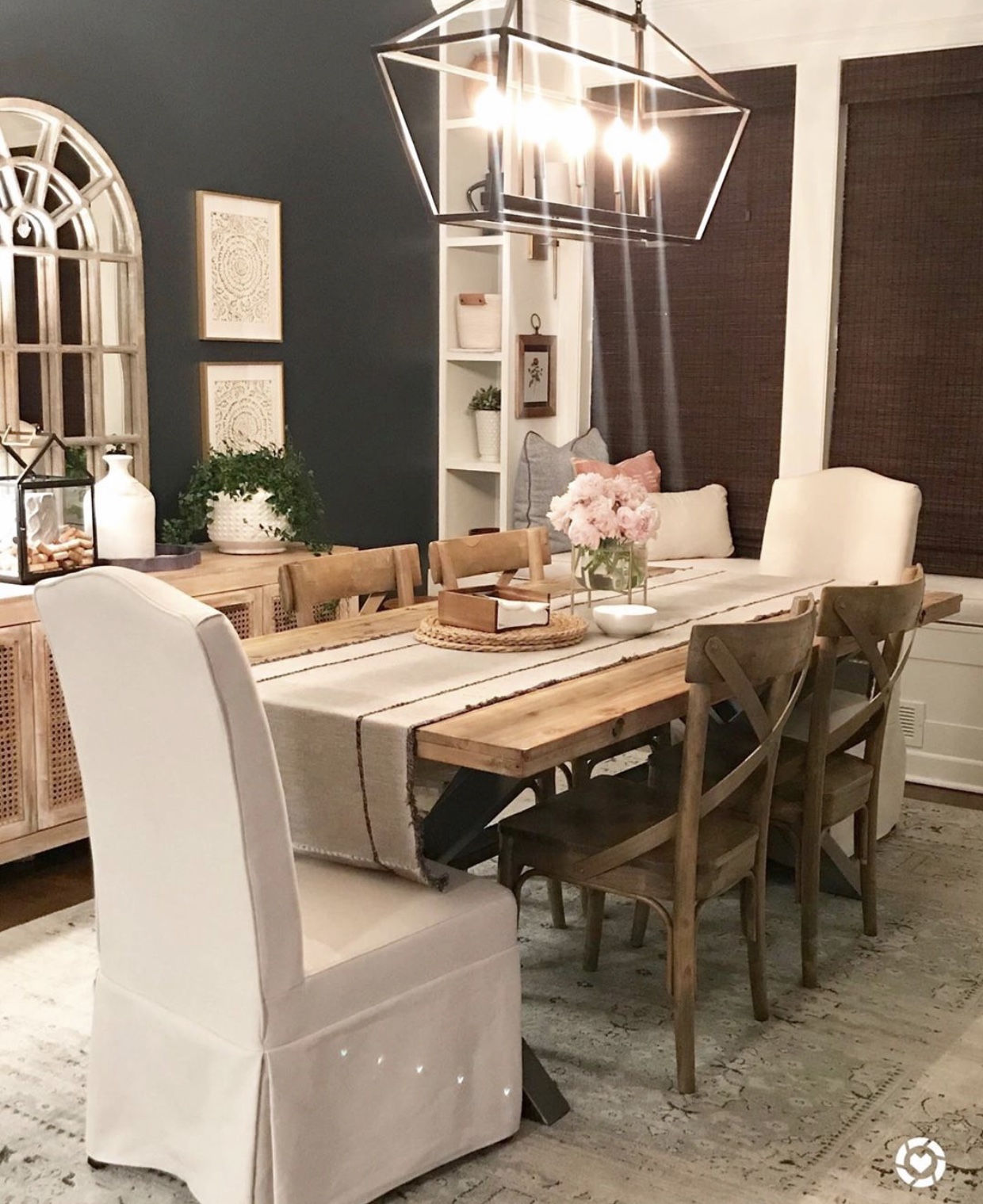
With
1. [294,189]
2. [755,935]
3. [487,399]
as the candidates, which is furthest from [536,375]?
[755,935]

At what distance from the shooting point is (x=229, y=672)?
2.04 meters

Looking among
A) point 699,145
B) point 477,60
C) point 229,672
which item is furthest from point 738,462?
point 229,672

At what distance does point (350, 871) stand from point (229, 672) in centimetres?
64

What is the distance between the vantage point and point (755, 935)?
2.93 meters

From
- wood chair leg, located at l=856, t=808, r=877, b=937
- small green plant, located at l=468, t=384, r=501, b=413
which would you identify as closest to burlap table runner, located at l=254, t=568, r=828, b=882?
wood chair leg, located at l=856, t=808, r=877, b=937

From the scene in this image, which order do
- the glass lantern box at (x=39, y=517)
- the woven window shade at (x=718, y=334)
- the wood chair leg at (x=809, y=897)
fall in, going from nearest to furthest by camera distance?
1. the wood chair leg at (x=809, y=897)
2. the glass lantern box at (x=39, y=517)
3. the woven window shade at (x=718, y=334)

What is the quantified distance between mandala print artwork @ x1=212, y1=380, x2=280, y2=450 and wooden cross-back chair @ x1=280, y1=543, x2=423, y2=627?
1.27m

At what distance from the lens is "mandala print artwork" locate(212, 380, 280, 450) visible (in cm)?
469

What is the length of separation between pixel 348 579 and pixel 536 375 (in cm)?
243

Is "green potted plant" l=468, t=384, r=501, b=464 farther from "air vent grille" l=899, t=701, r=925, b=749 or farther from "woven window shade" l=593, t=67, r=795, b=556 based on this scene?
"air vent grille" l=899, t=701, r=925, b=749

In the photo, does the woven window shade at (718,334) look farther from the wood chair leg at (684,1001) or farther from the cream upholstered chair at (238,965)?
the cream upholstered chair at (238,965)

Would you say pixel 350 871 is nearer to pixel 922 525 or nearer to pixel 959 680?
pixel 959 680

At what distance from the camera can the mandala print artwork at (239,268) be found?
4.62m

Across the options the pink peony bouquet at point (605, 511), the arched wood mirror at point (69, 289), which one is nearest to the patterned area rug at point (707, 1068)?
the pink peony bouquet at point (605, 511)
